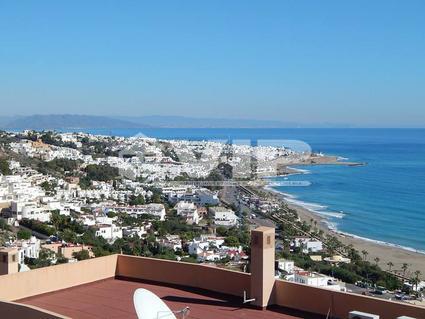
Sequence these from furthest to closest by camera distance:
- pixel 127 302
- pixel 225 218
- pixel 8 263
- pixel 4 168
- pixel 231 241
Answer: pixel 4 168
pixel 225 218
pixel 231 241
pixel 8 263
pixel 127 302

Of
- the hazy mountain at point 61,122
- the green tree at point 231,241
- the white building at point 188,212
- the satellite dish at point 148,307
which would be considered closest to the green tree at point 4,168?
the white building at point 188,212

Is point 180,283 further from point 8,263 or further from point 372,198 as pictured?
point 372,198

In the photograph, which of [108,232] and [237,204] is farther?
[237,204]

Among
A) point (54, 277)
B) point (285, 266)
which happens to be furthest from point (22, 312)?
point (285, 266)

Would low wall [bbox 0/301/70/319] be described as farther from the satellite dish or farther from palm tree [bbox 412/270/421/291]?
palm tree [bbox 412/270/421/291]

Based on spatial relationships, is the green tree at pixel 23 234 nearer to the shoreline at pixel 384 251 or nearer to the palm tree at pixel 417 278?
the shoreline at pixel 384 251

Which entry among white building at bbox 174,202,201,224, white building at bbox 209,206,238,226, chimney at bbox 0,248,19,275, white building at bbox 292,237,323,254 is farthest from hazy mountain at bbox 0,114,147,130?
A: chimney at bbox 0,248,19,275

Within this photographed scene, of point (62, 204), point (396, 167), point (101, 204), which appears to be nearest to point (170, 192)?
point (101, 204)
